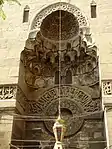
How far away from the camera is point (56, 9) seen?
336 inches

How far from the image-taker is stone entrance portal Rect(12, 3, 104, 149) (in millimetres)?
7480

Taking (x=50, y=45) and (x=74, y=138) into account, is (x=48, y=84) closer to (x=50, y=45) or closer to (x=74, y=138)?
(x=50, y=45)

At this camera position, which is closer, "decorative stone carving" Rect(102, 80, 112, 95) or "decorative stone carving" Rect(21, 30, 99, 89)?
"decorative stone carving" Rect(102, 80, 112, 95)

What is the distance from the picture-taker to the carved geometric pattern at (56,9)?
8.13m

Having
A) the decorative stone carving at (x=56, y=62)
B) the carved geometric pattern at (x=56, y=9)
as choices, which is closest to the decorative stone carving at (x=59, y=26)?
the carved geometric pattern at (x=56, y=9)

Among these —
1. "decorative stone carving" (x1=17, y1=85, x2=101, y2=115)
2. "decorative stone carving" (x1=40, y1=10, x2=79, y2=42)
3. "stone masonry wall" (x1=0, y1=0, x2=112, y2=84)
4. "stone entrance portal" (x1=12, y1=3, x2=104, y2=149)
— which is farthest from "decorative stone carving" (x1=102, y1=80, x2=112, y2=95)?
"decorative stone carving" (x1=40, y1=10, x2=79, y2=42)

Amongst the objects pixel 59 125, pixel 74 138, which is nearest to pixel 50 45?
pixel 74 138

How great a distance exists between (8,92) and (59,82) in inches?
81.0

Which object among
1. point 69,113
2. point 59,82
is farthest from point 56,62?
point 69,113

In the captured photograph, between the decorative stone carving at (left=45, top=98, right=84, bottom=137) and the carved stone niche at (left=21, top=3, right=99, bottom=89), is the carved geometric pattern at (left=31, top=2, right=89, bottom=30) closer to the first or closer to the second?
the carved stone niche at (left=21, top=3, right=99, bottom=89)

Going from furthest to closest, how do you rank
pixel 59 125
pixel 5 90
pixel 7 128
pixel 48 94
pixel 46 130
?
pixel 48 94 → pixel 46 130 → pixel 5 90 → pixel 7 128 → pixel 59 125

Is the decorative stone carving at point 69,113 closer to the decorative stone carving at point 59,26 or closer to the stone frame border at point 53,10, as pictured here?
the decorative stone carving at point 59,26

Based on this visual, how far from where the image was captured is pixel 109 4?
26.3 feet

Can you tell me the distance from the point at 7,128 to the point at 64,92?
249cm
